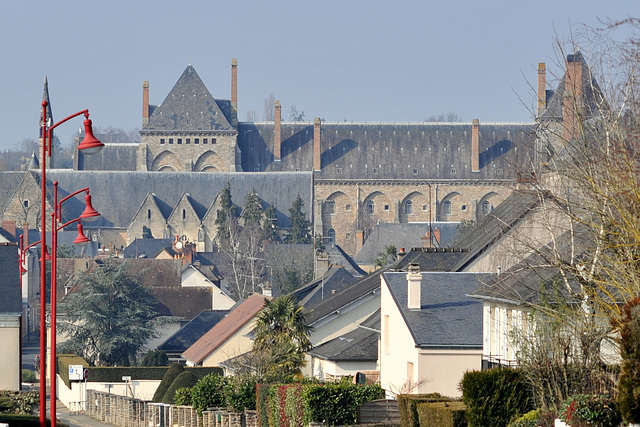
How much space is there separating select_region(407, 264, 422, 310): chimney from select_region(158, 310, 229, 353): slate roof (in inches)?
865

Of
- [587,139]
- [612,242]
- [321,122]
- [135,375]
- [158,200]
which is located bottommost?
[135,375]

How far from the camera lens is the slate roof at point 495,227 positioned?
75.6 feet

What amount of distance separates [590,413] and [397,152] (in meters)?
89.4

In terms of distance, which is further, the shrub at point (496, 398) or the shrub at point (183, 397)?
the shrub at point (183, 397)

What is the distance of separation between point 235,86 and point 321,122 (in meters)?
7.96

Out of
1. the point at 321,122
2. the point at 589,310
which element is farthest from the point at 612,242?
the point at 321,122

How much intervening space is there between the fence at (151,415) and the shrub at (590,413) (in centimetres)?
1144

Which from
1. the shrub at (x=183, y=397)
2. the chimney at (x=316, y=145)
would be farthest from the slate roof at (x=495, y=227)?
the chimney at (x=316, y=145)

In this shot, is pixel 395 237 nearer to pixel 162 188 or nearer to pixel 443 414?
pixel 162 188

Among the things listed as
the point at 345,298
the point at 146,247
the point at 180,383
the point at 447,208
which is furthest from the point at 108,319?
the point at 447,208

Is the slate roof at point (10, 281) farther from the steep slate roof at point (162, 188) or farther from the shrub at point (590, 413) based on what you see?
the steep slate roof at point (162, 188)

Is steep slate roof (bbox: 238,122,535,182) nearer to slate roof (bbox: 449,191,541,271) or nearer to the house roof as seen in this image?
the house roof

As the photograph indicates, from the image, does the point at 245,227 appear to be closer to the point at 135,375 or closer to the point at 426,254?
the point at 135,375

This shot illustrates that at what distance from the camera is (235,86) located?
10506 centimetres
